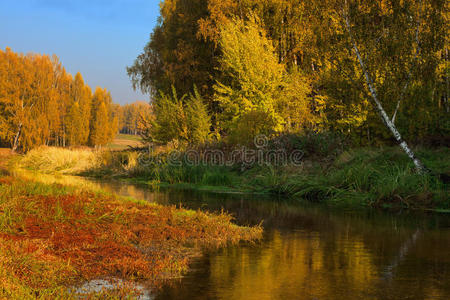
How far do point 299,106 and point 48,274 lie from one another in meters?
24.2

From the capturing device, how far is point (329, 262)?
23.9ft

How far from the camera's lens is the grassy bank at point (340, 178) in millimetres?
14930

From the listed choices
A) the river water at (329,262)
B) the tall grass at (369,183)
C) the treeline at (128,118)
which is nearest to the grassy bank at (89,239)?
the river water at (329,262)

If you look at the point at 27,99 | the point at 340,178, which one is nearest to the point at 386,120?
the point at 340,178

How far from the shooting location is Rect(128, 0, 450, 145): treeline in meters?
16.6

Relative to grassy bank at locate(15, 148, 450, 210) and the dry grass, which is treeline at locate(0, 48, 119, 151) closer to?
the dry grass

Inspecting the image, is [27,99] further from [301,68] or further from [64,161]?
[301,68]

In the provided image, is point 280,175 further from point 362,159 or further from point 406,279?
point 406,279

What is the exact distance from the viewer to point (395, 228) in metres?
10.7

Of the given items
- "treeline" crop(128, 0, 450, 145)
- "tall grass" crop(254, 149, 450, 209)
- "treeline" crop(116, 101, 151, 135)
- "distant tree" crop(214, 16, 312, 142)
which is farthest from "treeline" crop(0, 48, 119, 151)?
"treeline" crop(116, 101, 151, 135)

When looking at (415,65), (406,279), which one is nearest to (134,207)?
(406,279)

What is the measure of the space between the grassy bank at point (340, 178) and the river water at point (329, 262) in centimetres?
249

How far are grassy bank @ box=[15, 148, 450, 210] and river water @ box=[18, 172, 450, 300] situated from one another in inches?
98.1

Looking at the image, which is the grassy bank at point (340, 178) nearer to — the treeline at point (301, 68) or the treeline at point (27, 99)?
the treeline at point (301, 68)
